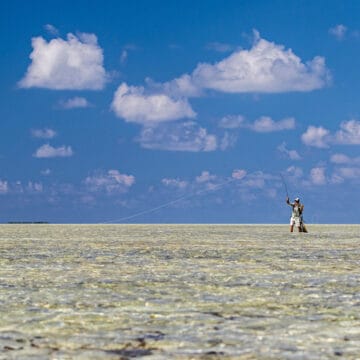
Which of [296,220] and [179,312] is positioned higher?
[296,220]

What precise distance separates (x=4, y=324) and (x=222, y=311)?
2356mm

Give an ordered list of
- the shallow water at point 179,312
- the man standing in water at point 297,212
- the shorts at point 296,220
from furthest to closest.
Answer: the shorts at point 296,220, the man standing in water at point 297,212, the shallow water at point 179,312

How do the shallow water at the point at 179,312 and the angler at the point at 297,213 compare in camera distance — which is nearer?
the shallow water at the point at 179,312

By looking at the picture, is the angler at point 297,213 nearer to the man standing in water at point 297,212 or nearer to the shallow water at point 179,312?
the man standing in water at point 297,212

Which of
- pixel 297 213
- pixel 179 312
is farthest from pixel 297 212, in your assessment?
pixel 179 312

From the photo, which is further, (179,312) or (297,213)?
(297,213)

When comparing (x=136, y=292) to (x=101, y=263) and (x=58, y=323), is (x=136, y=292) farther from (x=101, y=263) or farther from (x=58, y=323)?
(x=101, y=263)

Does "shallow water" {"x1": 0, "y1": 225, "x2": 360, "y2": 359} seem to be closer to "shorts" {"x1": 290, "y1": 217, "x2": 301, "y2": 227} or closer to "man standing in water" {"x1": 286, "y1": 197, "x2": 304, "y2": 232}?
"man standing in water" {"x1": 286, "y1": 197, "x2": 304, "y2": 232}

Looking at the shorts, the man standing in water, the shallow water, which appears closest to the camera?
the shallow water

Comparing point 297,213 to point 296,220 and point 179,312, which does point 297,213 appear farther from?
point 179,312

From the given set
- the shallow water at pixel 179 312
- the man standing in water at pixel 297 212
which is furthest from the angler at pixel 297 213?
the shallow water at pixel 179 312

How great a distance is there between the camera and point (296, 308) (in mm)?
9406

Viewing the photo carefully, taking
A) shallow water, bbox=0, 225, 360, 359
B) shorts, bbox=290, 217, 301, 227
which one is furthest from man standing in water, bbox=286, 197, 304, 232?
shallow water, bbox=0, 225, 360, 359

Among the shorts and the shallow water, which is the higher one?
the shorts
